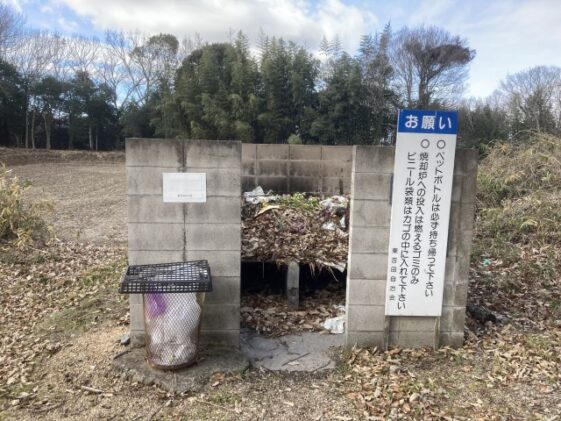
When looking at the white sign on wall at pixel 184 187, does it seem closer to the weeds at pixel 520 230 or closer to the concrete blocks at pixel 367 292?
the concrete blocks at pixel 367 292

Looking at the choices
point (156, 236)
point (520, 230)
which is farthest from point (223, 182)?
point (520, 230)

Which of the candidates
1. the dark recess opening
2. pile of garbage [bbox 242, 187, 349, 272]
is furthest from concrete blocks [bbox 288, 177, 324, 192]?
the dark recess opening

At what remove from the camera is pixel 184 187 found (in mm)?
2986

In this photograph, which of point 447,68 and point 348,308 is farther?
point 447,68

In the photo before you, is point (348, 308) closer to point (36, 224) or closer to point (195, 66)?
point (36, 224)

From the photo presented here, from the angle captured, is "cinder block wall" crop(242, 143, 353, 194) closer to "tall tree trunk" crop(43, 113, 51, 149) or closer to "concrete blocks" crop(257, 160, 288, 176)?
"concrete blocks" crop(257, 160, 288, 176)

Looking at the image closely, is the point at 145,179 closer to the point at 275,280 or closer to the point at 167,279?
the point at 167,279

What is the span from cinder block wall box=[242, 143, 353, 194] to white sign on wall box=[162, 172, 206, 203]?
3.03 meters

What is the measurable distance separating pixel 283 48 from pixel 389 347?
57.2ft

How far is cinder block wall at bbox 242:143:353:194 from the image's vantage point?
6.01 m

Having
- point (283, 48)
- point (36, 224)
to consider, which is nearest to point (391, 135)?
point (283, 48)

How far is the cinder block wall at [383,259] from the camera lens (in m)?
3.02

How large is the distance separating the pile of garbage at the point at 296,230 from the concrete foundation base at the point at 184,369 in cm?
131

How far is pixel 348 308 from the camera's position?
3.17 meters
